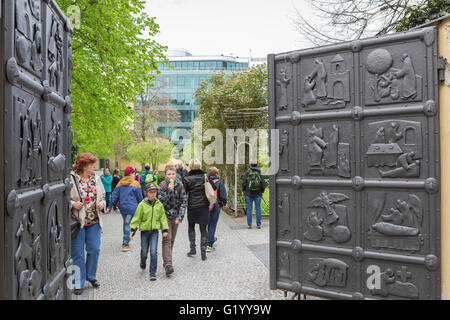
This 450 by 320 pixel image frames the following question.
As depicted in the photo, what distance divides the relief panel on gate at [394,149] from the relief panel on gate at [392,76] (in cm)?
25

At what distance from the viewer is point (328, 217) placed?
4246 mm

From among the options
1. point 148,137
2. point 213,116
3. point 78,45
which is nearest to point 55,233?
point 78,45

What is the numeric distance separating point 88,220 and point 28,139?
3.35 metres

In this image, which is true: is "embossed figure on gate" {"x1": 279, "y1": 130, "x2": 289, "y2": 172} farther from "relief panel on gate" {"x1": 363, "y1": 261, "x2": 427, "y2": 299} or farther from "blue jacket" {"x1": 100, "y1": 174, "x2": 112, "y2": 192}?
"blue jacket" {"x1": 100, "y1": 174, "x2": 112, "y2": 192}

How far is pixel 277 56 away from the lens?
4.66 m

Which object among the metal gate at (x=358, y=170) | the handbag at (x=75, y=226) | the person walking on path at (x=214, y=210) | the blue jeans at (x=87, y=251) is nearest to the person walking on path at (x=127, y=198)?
the person walking on path at (x=214, y=210)

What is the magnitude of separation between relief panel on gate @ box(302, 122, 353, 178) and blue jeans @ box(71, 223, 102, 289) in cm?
324

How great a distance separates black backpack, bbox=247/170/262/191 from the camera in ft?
35.9

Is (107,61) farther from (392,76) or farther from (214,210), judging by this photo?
(392,76)

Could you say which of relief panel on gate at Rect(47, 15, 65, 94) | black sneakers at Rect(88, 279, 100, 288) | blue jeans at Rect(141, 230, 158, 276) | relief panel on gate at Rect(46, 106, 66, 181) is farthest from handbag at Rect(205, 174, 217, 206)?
relief panel on gate at Rect(47, 15, 65, 94)

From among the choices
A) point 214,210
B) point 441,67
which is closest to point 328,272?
point 441,67

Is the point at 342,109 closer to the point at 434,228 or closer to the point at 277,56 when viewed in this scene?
the point at 277,56
